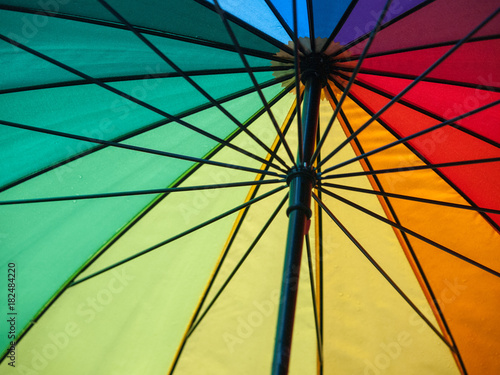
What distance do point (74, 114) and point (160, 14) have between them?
2.70ft

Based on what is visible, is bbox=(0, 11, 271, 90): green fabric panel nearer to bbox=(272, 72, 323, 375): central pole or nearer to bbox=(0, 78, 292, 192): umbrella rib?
bbox=(0, 78, 292, 192): umbrella rib

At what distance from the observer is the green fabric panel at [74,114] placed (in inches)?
124

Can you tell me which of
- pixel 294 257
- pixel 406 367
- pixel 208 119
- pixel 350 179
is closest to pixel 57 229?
pixel 208 119

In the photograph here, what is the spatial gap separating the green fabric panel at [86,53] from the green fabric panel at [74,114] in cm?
9

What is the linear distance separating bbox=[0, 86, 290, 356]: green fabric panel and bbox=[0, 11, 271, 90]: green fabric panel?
422mm

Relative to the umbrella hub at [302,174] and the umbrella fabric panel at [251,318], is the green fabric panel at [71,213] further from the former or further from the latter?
the umbrella hub at [302,174]

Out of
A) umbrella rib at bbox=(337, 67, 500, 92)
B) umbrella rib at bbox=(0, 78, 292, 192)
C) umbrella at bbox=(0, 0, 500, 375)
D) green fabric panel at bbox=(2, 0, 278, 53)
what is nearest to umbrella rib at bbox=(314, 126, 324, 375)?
umbrella at bbox=(0, 0, 500, 375)

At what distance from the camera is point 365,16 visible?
3.06m

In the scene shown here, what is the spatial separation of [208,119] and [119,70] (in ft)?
2.22

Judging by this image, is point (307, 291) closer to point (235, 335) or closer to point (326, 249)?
point (326, 249)

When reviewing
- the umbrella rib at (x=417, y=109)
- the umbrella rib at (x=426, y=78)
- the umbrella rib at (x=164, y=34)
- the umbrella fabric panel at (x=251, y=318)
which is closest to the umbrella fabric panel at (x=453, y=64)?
the umbrella rib at (x=426, y=78)

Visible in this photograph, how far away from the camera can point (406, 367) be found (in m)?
3.62

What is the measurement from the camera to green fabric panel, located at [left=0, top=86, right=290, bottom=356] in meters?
3.31

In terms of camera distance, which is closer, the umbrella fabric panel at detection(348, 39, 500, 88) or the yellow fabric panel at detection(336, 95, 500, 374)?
the umbrella fabric panel at detection(348, 39, 500, 88)
